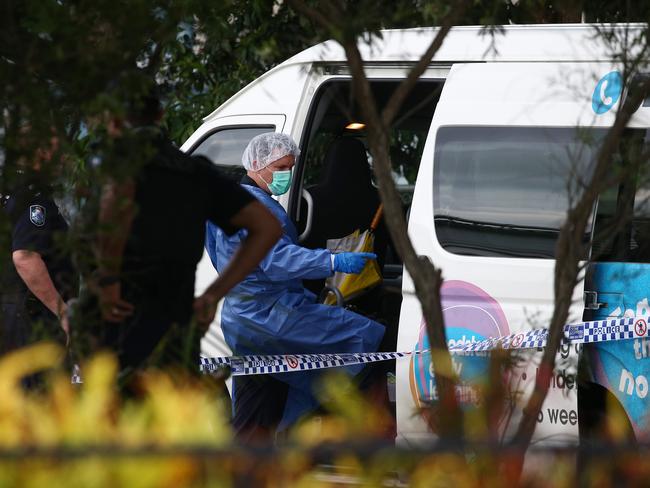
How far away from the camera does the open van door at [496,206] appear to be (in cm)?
540

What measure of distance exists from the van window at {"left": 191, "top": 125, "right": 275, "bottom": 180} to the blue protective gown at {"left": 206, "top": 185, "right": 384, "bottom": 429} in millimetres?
717

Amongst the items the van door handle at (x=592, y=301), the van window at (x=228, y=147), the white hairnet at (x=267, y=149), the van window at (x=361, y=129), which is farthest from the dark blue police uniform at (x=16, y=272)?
the van door handle at (x=592, y=301)

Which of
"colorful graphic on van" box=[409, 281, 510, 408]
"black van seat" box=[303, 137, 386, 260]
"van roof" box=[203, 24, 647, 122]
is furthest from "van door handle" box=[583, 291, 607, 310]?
"black van seat" box=[303, 137, 386, 260]

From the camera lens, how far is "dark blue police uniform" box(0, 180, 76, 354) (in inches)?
129

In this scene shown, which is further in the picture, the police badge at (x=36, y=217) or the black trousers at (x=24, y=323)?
the police badge at (x=36, y=217)

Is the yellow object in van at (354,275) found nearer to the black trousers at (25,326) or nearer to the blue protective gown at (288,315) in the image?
the blue protective gown at (288,315)

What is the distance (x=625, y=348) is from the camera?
5258 millimetres

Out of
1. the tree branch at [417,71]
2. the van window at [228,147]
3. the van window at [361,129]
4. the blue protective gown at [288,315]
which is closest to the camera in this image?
the tree branch at [417,71]

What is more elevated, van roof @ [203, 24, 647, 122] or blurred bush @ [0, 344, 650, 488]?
van roof @ [203, 24, 647, 122]

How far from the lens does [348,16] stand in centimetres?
315

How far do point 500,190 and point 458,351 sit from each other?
759mm

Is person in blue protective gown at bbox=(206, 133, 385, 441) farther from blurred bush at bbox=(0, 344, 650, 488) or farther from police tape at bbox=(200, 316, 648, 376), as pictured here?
blurred bush at bbox=(0, 344, 650, 488)

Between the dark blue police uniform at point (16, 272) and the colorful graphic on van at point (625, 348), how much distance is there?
2182mm

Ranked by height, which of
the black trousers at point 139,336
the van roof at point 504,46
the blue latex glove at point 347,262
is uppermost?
the van roof at point 504,46
